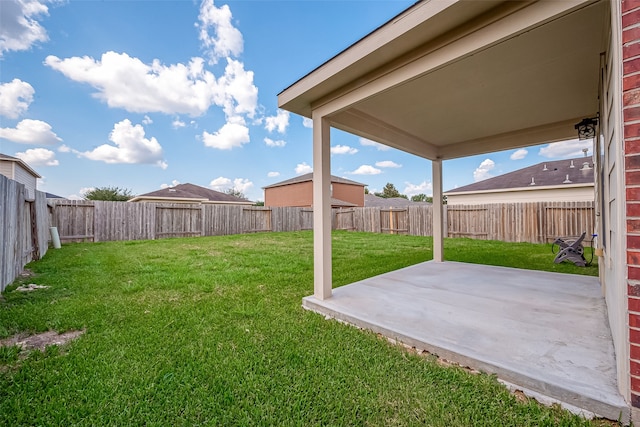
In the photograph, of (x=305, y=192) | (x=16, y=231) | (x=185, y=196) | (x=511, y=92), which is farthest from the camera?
(x=305, y=192)

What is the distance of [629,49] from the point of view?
128 cm

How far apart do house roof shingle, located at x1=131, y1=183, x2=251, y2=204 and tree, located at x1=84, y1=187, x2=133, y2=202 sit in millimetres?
7982

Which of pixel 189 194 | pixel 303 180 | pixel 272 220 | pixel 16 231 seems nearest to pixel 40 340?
pixel 16 231

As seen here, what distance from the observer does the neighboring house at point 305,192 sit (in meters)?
21.8

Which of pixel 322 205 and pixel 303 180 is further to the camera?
pixel 303 180

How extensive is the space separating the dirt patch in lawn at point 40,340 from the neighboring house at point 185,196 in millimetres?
19190

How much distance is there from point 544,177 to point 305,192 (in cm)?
1516

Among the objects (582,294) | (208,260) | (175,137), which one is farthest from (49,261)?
(175,137)

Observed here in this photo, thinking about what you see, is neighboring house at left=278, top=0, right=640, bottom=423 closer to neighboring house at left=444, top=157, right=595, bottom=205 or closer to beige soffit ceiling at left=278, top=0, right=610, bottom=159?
beige soffit ceiling at left=278, top=0, right=610, bottom=159

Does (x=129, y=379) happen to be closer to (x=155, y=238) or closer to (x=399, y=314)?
(x=399, y=314)

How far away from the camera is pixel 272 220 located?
14.9m

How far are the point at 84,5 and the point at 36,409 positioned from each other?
10336mm

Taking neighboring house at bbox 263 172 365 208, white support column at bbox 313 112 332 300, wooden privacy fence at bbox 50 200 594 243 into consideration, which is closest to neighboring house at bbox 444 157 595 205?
wooden privacy fence at bbox 50 200 594 243

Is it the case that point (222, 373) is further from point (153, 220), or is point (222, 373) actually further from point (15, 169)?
point (15, 169)
